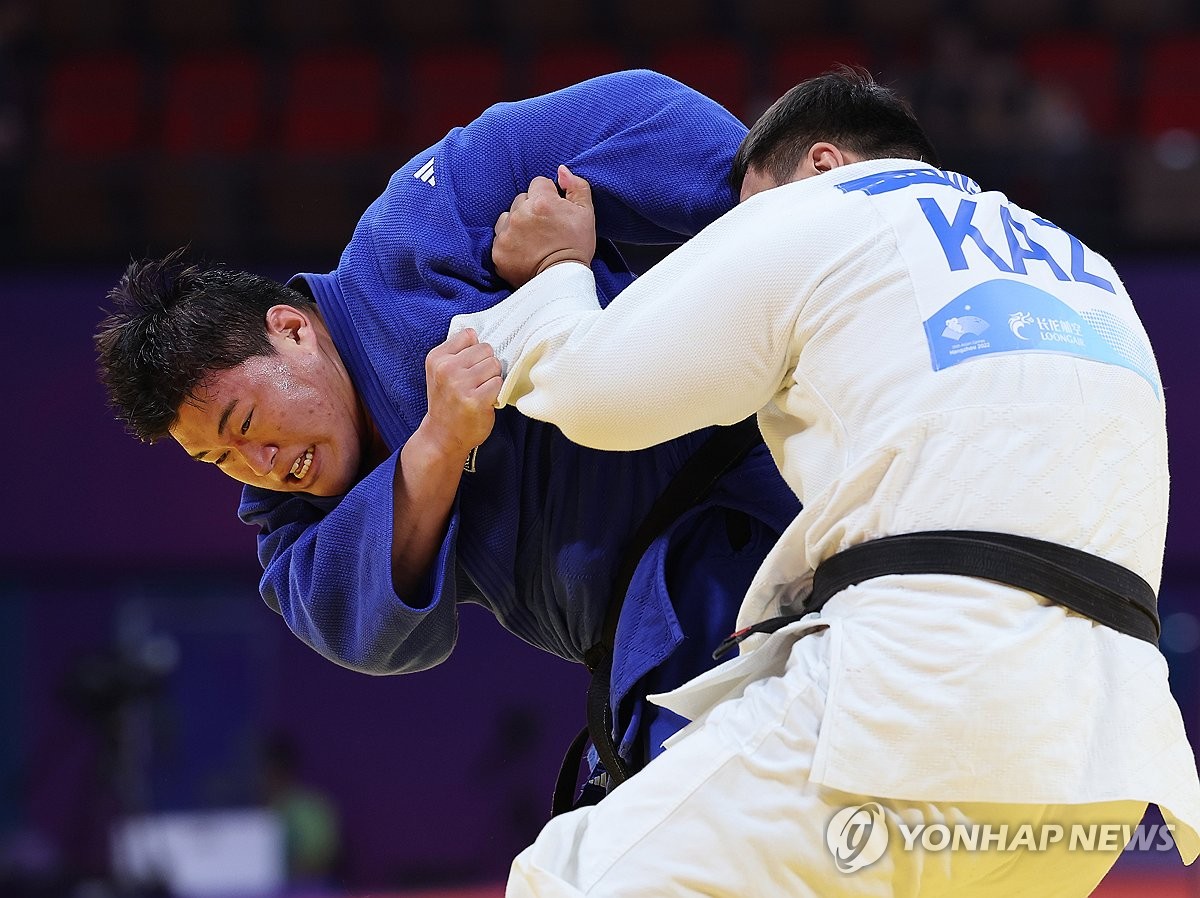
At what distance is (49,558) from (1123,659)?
5.46 metres

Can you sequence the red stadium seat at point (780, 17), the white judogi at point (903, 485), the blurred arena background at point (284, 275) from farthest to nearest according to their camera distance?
the red stadium seat at point (780, 17)
the blurred arena background at point (284, 275)
the white judogi at point (903, 485)

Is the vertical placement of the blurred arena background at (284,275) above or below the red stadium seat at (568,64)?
below

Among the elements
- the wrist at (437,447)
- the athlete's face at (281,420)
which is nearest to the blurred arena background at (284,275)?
the athlete's face at (281,420)

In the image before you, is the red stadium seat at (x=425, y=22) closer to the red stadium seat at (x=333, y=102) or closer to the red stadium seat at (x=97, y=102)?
the red stadium seat at (x=333, y=102)

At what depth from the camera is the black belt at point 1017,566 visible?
153 centimetres

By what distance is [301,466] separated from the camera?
83.9 inches

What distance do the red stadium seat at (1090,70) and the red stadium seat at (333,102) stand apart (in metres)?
3.10

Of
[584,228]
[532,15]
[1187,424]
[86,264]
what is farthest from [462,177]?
[532,15]

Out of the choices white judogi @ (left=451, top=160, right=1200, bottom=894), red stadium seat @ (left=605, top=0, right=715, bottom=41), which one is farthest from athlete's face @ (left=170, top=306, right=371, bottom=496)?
red stadium seat @ (left=605, top=0, right=715, bottom=41)

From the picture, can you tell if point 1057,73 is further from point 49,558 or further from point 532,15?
point 49,558

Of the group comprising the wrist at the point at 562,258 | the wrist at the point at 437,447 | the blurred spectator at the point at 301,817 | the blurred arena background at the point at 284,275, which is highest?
the wrist at the point at 562,258

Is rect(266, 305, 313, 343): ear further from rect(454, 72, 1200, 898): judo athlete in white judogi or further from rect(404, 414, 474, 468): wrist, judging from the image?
rect(454, 72, 1200, 898): judo athlete in white judogi

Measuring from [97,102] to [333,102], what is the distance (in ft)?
3.78

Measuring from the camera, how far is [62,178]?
5.89m
